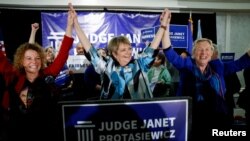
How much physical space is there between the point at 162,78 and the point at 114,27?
109cm

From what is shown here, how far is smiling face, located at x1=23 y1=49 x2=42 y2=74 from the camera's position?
1.49 meters

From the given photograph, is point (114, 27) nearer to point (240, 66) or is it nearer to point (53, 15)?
point (53, 15)

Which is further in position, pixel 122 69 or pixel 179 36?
pixel 179 36

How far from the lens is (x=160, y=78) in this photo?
3.70 metres

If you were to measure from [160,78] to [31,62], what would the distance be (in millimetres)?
2472

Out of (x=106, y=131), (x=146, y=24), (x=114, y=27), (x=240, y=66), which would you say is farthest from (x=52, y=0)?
(x=106, y=131)

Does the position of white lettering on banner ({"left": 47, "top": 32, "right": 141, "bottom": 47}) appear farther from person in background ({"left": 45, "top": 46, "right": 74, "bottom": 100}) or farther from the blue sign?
person in background ({"left": 45, "top": 46, "right": 74, "bottom": 100})

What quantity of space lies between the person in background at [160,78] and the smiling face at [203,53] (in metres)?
1.79

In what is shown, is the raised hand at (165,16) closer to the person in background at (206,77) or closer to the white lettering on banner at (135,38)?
the person in background at (206,77)

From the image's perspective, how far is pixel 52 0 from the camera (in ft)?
11.6

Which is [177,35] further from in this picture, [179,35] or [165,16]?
[165,16]

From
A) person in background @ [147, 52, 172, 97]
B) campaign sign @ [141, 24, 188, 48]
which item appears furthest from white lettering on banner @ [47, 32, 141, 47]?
campaign sign @ [141, 24, 188, 48]

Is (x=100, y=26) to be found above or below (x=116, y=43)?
above

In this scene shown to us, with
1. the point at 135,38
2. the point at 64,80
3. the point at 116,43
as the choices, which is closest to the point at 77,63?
the point at 64,80
